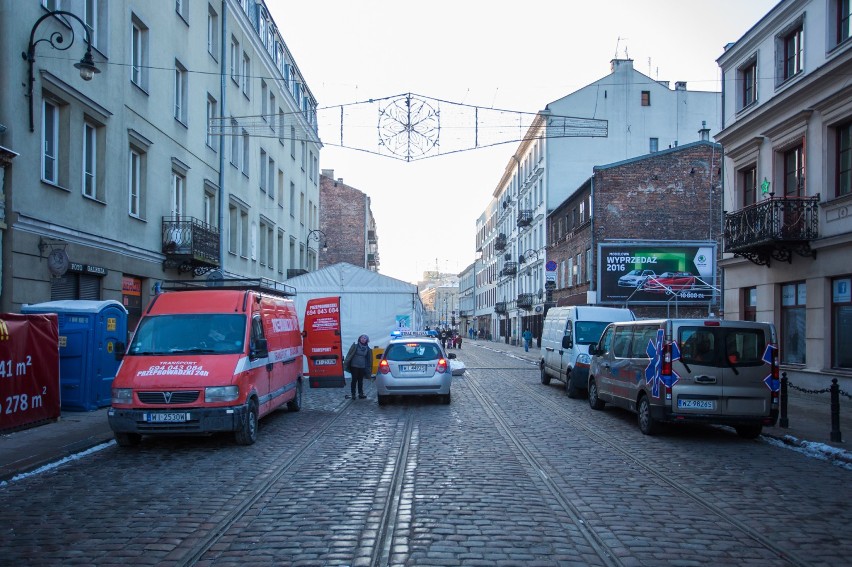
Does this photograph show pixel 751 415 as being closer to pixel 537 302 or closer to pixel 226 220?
pixel 226 220

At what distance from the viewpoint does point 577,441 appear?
36.2 ft

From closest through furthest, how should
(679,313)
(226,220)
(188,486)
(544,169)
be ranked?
(188,486), (226,220), (679,313), (544,169)

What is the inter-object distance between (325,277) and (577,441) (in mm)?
14337

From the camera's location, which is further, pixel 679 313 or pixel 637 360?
pixel 679 313

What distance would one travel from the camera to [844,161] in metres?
16.7

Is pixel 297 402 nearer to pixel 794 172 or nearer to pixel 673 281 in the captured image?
pixel 794 172

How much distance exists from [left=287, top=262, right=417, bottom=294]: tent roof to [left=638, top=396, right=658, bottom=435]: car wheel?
40.9ft

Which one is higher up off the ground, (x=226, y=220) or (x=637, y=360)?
(x=226, y=220)

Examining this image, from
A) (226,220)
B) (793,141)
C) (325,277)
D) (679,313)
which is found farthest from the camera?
(679,313)

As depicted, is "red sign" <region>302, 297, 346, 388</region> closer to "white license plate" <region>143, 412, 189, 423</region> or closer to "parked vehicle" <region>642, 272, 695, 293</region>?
"white license plate" <region>143, 412, 189, 423</region>

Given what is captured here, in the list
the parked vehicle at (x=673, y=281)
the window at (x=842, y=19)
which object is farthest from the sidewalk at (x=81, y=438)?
the parked vehicle at (x=673, y=281)

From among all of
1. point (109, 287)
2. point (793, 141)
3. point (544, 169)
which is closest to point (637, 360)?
point (793, 141)

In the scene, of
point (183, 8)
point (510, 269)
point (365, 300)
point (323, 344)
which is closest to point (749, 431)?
point (323, 344)

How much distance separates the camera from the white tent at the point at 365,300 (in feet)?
77.9
